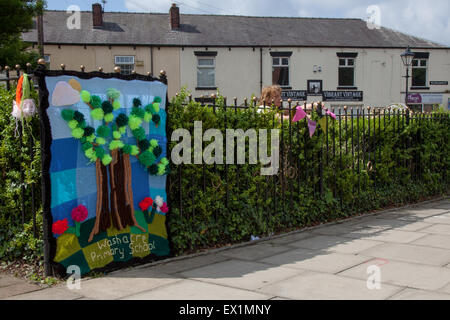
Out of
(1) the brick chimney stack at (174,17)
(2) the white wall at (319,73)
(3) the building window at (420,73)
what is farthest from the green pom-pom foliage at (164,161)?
(3) the building window at (420,73)

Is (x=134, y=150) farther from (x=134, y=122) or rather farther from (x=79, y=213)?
(x=79, y=213)

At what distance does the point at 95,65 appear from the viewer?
24.6 meters

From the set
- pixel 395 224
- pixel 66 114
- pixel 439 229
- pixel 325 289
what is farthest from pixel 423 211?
pixel 66 114

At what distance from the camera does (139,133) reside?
497 centimetres

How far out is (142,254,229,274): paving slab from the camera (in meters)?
4.92

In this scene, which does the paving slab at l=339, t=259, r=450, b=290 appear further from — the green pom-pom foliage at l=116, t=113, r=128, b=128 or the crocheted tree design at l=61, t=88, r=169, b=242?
the green pom-pom foliage at l=116, t=113, r=128, b=128

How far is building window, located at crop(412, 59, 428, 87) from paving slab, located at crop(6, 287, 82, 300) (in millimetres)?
28489

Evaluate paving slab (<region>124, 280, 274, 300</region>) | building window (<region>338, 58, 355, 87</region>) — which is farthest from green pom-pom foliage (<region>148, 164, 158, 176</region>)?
building window (<region>338, 58, 355, 87</region>)

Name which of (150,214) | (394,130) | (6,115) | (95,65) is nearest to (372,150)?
(394,130)

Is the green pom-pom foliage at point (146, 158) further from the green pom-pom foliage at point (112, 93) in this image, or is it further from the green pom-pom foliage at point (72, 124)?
the green pom-pom foliage at point (72, 124)

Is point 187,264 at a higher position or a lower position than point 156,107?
lower

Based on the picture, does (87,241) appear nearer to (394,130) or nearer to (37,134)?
(37,134)

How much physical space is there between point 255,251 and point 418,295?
219 cm
